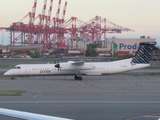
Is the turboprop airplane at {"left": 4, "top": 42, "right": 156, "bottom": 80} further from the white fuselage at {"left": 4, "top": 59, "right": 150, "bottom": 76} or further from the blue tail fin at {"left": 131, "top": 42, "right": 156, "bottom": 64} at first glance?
the blue tail fin at {"left": 131, "top": 42, "right": 156, "bottom": 64}

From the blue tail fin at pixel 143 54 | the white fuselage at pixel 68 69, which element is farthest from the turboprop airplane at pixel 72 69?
the blue tail fin at pixel 143 54

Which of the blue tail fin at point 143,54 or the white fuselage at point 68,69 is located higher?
the blue tail fin at point 143,54

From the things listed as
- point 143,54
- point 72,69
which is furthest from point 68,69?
point 143,54

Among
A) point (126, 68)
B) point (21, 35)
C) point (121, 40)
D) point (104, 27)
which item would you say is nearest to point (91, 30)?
point (104, 27)

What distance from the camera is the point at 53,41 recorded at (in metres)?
146

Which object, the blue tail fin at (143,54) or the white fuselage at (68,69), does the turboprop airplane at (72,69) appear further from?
the blue tail fin at (143,54)

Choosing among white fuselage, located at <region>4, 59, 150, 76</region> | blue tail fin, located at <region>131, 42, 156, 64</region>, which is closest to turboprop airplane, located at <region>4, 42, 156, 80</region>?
white fuselage, located at <region>4, 59, 150, 76</region>

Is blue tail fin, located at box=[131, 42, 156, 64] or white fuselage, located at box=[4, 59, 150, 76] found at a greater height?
blue tail fin, located at box=[131, 42, 156, 64]

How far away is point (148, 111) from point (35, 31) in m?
122

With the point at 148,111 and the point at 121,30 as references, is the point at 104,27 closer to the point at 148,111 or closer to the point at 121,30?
the point at 121,30

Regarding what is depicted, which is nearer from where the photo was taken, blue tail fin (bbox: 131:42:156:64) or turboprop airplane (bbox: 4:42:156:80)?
turboprop airplane (bbox: 4:42:156:80)

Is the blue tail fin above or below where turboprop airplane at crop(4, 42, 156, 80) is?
above

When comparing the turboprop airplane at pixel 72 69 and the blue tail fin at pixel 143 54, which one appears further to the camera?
the blue tail fin at pixel 143 54

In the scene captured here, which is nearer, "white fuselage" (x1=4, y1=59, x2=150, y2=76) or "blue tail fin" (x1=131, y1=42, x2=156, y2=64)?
"white fuselage" (x1=4, y1=59, x2=150, y2=76)
